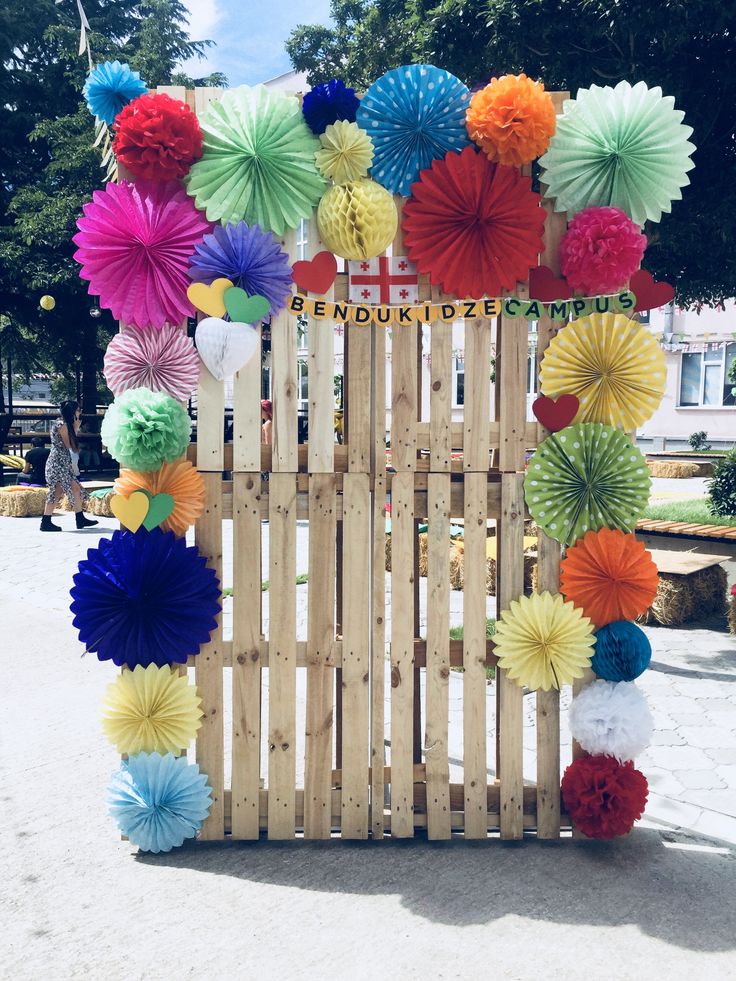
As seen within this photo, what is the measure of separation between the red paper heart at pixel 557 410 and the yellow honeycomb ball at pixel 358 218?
0.89 metres

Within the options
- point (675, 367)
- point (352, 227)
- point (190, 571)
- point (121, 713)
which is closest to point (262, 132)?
point (352, 227)

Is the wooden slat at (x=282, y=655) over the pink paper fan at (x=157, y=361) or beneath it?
beneath

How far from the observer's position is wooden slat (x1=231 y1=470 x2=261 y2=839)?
3.62 metres

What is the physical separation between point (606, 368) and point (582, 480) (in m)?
0.46

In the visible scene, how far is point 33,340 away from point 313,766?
25.6 meters

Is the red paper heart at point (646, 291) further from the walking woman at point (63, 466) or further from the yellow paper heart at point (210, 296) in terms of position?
the walking woman at point (63, 466)

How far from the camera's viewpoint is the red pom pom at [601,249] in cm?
344

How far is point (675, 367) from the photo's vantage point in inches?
1128

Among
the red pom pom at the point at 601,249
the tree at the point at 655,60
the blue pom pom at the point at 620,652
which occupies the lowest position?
the blue pom pom at the point at 620,652

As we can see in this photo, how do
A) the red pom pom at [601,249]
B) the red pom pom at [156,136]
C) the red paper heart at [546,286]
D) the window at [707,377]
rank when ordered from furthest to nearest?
→ the window at [707,377] < the red paper heart at [546,286] < the red pom pom at [601,249] < the red pom pom at [156,136]

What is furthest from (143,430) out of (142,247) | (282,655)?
(282,655)

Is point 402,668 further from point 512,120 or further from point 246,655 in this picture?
point 512,120

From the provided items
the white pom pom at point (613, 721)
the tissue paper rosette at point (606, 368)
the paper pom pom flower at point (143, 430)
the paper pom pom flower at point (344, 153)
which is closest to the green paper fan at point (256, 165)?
the paper pom pom flower at point (344, 153)

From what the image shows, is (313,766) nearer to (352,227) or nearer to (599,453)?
(599,453)
